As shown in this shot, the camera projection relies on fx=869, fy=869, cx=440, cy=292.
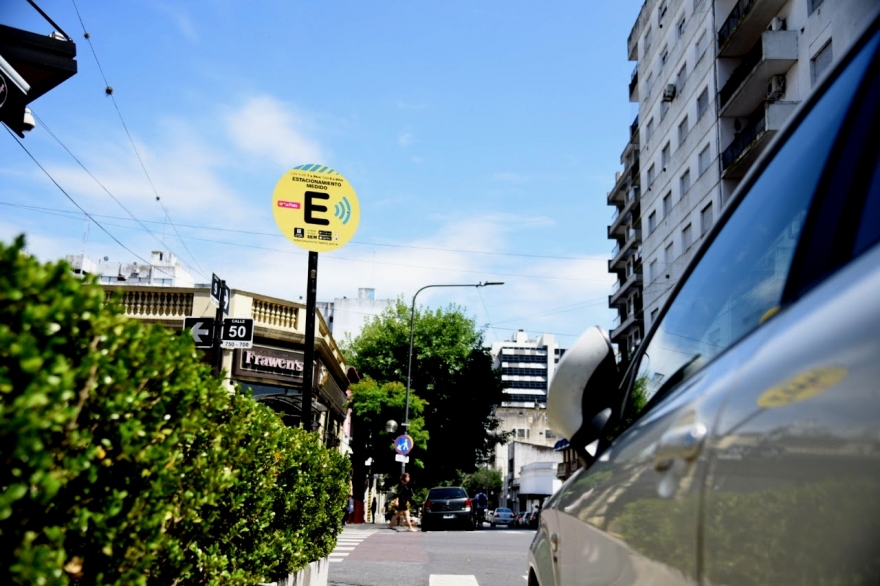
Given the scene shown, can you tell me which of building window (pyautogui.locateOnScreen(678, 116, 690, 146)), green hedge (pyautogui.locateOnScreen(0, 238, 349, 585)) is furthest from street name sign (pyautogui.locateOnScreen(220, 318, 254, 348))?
building window (pyautogui.locateOnScreen(678, 116, 690, 146))

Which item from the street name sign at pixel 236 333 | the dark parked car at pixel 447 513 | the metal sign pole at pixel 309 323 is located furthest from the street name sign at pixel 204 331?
the dark parked car at pixel 447 513

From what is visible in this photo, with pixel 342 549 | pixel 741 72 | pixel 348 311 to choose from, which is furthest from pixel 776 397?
pixel 348 311

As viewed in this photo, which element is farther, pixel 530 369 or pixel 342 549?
pixel 530 369

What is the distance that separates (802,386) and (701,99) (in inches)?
1358

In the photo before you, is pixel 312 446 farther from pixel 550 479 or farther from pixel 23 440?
pixel 550 479

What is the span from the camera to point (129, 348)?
197 cm

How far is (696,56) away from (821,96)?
3505 cm

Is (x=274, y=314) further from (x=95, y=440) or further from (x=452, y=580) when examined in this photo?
(x=95, y=440)

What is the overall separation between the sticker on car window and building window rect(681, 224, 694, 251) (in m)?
33.8

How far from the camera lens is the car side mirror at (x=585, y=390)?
230 cm

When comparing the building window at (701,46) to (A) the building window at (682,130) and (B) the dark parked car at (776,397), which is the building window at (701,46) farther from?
(B) the dark parked car at (776,397)

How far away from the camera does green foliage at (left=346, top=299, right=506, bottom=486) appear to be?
45625 millimetres

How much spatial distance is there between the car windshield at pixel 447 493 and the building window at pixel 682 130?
1706 centimetres

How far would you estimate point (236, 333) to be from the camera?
13.4 metres
